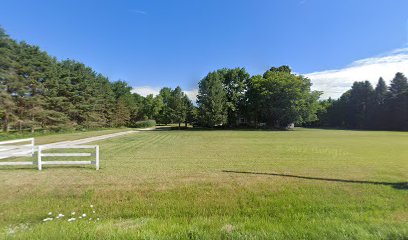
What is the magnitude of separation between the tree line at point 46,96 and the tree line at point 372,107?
4919 cm

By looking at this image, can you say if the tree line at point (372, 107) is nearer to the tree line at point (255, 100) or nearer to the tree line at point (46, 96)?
the tree line at point (255, 100)

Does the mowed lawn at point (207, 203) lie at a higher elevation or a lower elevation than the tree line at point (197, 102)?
lower

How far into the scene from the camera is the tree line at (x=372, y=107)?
52938mm

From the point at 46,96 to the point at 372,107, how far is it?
250ft

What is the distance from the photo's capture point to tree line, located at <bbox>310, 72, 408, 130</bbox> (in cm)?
5294

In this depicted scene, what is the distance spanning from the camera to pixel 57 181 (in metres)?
6.71

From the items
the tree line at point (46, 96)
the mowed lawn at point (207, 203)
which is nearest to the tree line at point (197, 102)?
the tree line at point (46, 96)

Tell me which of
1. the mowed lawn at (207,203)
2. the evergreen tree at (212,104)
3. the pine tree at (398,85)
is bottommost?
the mowed lawn at (207,203)

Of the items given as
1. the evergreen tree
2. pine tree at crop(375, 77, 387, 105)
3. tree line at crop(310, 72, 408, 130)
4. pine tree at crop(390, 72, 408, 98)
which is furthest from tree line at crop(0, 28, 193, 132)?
pine tree at crop(390, 72, 408, 98)


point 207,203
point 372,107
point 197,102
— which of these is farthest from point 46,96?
point 372,107

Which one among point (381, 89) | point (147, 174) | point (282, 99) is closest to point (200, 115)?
point (282, 99)

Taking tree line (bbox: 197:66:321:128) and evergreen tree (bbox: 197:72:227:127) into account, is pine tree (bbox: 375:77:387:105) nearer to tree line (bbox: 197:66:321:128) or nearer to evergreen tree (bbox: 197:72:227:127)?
tree line (bbox: 197:66:321:128)

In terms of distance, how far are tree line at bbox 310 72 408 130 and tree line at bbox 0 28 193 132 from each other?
49188mm

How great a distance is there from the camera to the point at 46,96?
3428 centimetres
